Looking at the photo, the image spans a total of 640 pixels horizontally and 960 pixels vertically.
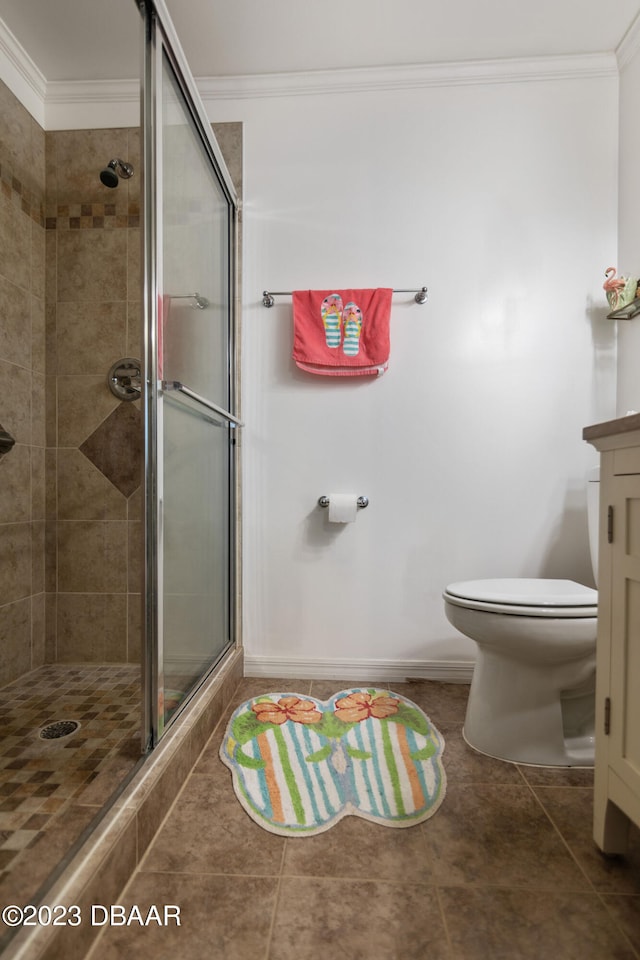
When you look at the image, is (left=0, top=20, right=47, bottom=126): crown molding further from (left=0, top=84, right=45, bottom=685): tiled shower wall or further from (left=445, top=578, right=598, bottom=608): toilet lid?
(left=445, top=578, right=598, bottom=608): toilet lid

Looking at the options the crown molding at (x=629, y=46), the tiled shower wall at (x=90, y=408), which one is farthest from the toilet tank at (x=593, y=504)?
the tiled shower wall at (x=90, y=408)

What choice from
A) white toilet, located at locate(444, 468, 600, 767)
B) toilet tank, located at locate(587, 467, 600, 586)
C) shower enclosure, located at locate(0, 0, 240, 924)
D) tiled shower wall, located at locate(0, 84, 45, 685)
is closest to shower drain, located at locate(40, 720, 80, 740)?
shower enclosure, located at locate(0, 0, 240, 924)

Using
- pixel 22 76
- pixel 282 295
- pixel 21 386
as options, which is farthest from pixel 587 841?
pixel 22 76

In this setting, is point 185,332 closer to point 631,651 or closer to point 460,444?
point 460,444

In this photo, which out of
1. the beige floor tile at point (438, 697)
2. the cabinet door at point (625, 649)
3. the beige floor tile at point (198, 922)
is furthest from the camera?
the beige floor tile at point (438, 697)

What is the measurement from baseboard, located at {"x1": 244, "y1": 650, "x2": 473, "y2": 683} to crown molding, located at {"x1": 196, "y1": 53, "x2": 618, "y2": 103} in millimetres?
2133

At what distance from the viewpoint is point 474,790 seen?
Answer: 51.8 inches

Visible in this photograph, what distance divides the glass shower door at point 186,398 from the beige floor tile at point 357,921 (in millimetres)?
479

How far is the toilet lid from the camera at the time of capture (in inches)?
54.8

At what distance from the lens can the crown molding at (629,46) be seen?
1845mm

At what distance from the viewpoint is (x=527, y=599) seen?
1414 millimetres

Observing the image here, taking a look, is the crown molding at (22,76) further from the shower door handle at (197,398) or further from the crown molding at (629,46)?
the crown molding at (629,46)

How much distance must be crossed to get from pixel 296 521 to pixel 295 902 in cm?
128

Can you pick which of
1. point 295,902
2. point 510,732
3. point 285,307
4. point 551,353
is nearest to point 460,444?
point 551,353
